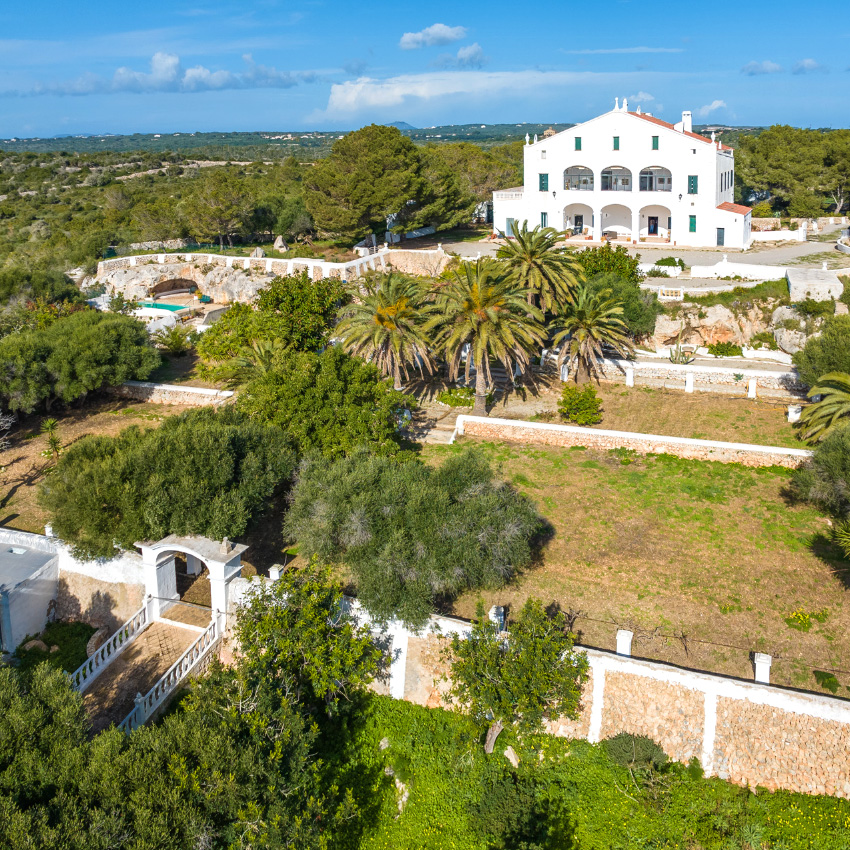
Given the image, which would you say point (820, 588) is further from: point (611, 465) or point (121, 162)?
point (121, 162)

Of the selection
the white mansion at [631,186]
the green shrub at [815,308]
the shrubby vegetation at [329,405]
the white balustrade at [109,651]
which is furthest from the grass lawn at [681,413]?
the white mansion at [631,186]

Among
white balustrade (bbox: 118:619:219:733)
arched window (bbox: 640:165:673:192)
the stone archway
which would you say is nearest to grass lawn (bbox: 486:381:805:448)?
the stone archway

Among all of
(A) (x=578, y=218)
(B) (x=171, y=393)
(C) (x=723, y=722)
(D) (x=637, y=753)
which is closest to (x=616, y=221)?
(A) (x=578, y=218)

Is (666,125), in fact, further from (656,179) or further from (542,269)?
(542,269)

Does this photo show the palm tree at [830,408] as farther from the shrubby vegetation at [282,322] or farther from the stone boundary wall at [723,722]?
the shrubby vegetation at [282,322]

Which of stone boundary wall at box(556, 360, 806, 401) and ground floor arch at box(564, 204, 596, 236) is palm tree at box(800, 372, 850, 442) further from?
ground floor arch at box(564, 204, 596, 236)

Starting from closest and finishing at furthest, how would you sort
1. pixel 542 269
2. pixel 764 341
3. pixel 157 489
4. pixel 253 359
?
pixel 157 489 < pixel 253 359 < pixel 542 269 < pixel 764 341
